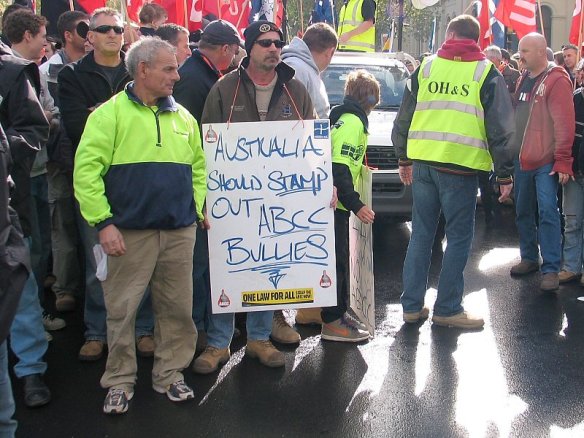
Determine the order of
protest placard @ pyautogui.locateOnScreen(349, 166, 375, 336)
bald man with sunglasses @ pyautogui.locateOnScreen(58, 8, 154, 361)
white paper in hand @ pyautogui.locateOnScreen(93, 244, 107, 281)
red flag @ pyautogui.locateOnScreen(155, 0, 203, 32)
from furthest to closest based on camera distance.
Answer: red flag @ pyautogui.locateOnScreen(155, 0, 203, 32) < protest placard @ pyautogui.locateOnScreen(349, 166, 375, 336) < bald man with sunglasses @ pyautogui.locateOnScreen(58, 8, 154, 361) < white paper in hand @ pyautogui.locateOnScreen(93, 244, 107, 281)

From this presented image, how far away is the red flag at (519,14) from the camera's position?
34.3 ft

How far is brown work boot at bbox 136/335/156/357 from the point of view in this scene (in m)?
5.29

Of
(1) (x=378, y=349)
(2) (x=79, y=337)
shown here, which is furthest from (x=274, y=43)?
(2) (x=79, y=337)

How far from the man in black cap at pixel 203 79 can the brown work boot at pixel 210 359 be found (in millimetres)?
281

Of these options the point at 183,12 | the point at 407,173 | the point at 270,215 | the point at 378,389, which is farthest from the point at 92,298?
the point at 183,12

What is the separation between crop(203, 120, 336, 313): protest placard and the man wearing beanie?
115 millimetres

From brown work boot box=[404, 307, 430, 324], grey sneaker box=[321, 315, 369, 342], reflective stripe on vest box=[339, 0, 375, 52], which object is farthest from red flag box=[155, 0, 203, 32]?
grey sneaker box=[321, 315, 369, 342]

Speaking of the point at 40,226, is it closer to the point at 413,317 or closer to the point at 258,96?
the point at 258,96

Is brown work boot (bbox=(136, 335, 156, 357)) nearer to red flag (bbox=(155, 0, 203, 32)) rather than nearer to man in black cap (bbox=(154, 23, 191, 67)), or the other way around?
man in black cap (bbox=(154, 23, 191, 67))

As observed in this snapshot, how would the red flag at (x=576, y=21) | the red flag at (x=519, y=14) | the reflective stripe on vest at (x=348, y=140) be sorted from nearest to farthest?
the reflective stripe on vest at (x=348, y=140), the red flag at (x=576, y=21), the red flag at (x=519, y=14)

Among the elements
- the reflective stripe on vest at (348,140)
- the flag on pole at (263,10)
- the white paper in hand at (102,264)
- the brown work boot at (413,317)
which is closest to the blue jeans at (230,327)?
the white paper in hand at (102,264)

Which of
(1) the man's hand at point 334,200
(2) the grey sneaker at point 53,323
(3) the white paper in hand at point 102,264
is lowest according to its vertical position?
(2) the grey sneaker at point 53,323

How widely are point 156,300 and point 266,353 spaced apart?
89cm

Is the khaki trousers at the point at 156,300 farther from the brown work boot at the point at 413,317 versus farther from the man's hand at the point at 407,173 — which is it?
the man's hand at the point at 407,173
